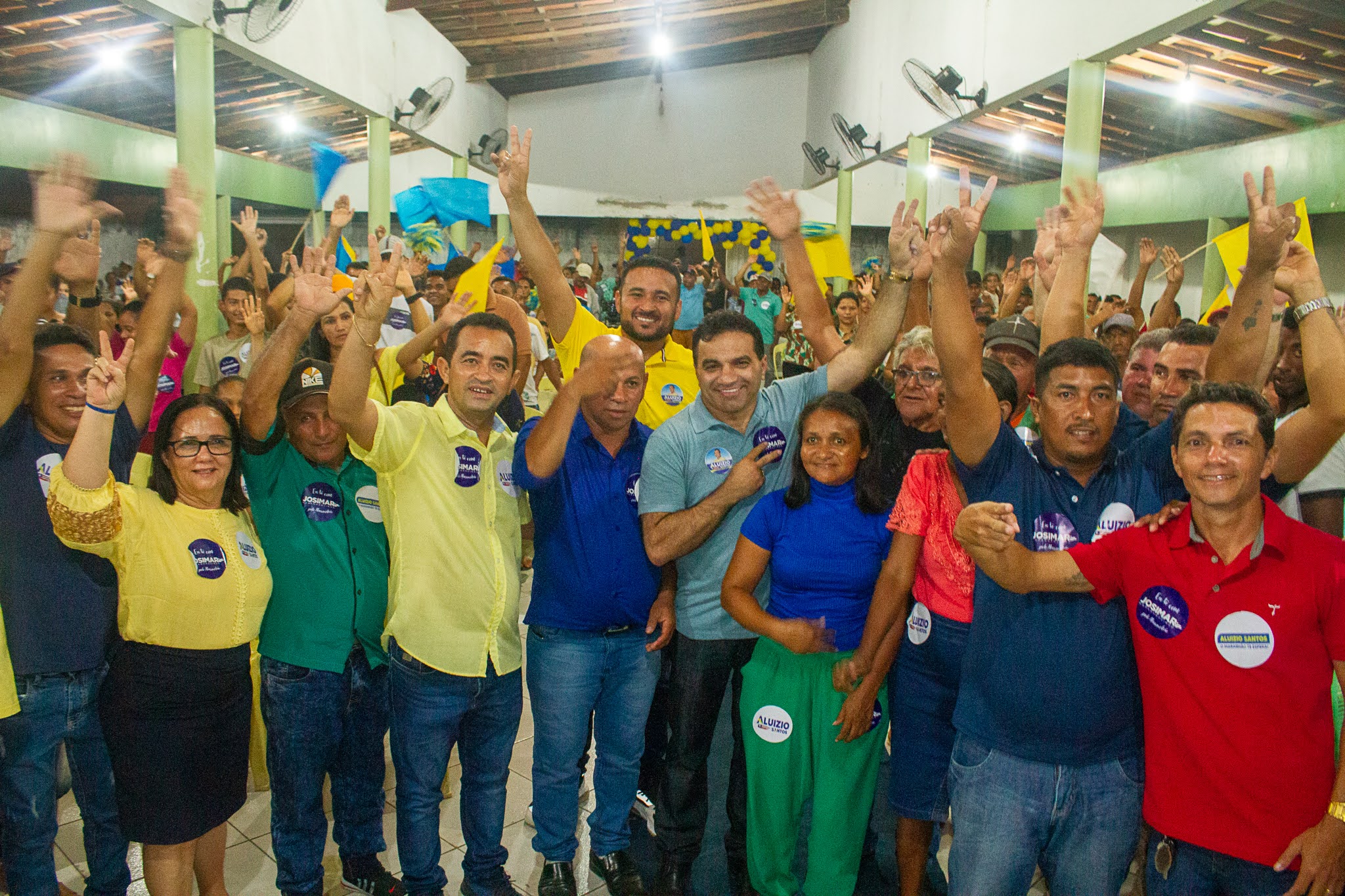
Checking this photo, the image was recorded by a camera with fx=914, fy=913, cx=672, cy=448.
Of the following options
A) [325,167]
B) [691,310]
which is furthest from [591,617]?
[691,310]

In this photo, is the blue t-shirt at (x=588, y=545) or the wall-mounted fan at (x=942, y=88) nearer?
the blue t-shirt at (x=588, y=545)

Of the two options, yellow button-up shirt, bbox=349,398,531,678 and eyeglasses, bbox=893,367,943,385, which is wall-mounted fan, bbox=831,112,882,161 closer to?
eyeglasses, bbox=893,367,943,385

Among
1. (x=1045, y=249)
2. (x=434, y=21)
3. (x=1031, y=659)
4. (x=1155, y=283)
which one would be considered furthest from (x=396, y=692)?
(x=1155, y=283)

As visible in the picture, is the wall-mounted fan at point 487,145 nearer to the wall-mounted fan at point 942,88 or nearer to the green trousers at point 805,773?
the wall-mounted fan at point 942,88

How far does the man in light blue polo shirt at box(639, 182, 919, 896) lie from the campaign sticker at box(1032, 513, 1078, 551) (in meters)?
0.73

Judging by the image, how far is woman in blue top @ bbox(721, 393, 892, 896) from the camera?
235cm

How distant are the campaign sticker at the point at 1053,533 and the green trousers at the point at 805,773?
66 centimetres

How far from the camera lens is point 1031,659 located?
188 cm

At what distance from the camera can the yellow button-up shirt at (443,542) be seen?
2.36 metres

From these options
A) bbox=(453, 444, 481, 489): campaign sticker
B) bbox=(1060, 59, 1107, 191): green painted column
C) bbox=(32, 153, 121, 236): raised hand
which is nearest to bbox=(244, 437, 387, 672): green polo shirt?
bbox=(453, 444, 481, 489): campaign sticker

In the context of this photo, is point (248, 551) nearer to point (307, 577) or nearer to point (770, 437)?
point (307, 577)

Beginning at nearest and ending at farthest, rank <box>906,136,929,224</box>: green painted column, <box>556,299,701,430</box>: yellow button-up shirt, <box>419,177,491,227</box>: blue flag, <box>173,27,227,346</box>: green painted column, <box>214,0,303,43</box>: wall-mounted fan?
<box>556,299,701,430</box>: yellow button-up shirt
<box>419,177,491,227</box>: blue flag
<box>173,27,227,346</box>: green painted column
<box>214,0,303,43</box>: wall-mounted fan
<box>906,136,929,224</box>: green painted column

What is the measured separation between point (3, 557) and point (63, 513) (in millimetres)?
310

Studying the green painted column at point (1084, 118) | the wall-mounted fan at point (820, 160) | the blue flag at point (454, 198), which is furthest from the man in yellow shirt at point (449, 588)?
the wall-mounted fan at point (820, 160)
